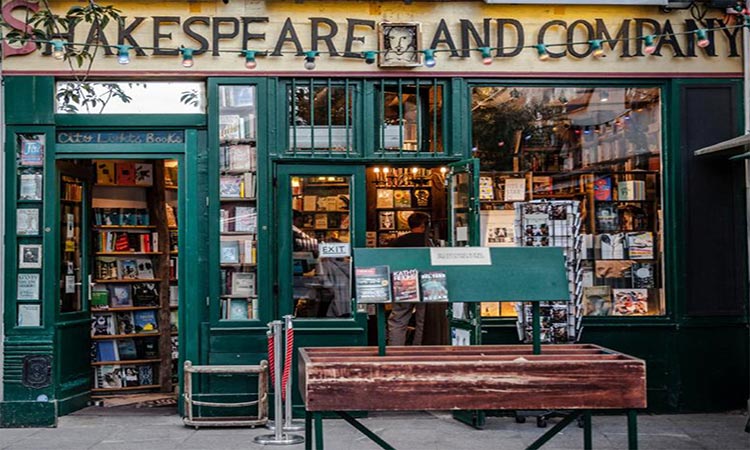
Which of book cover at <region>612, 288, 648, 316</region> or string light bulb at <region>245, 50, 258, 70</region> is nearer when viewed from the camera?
string light bulb at <region>245, 50, 258, 70</region>

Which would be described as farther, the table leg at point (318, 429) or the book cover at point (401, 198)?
the book cover at point (401, 198)

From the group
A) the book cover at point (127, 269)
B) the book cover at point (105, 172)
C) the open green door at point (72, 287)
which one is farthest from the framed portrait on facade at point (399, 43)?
the book cover at point (127, 269)

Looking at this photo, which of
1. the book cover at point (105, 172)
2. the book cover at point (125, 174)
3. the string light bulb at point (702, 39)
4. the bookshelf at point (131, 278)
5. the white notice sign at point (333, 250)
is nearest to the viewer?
the string light bulb at point (702, 39)

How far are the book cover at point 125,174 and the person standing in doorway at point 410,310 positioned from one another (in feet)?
10.6

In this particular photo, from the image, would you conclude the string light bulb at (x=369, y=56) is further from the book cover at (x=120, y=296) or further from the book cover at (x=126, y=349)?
the book cover at (x=126, y=349)

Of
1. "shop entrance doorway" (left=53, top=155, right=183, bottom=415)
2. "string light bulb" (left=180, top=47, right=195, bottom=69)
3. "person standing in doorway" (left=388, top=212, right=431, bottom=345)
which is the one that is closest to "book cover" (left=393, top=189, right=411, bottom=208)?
"person standing in doorway" (left=388, top=212, right=431, bottom=345)

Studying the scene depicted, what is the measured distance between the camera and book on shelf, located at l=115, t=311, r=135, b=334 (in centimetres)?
1159

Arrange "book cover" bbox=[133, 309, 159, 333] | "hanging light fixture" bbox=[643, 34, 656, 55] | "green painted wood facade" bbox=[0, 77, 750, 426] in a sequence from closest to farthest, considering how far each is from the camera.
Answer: "hanging light fixture" bbox=[643, 34, 656, 55], "green painted wood facade" bbox=[0, 77, 750, 426], "book cover" bbox=[133, 309, 159, 333]

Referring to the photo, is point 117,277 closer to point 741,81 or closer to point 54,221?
point 54,221

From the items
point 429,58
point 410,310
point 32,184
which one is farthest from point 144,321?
point 429,58

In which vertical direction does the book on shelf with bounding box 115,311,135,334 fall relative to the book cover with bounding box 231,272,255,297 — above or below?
below

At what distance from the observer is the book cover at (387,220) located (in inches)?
497

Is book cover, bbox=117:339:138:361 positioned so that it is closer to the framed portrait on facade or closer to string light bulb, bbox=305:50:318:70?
string light bulb, bbox=305:50:318:70

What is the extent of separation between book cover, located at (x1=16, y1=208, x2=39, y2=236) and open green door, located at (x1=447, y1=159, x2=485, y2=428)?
13.6ft
